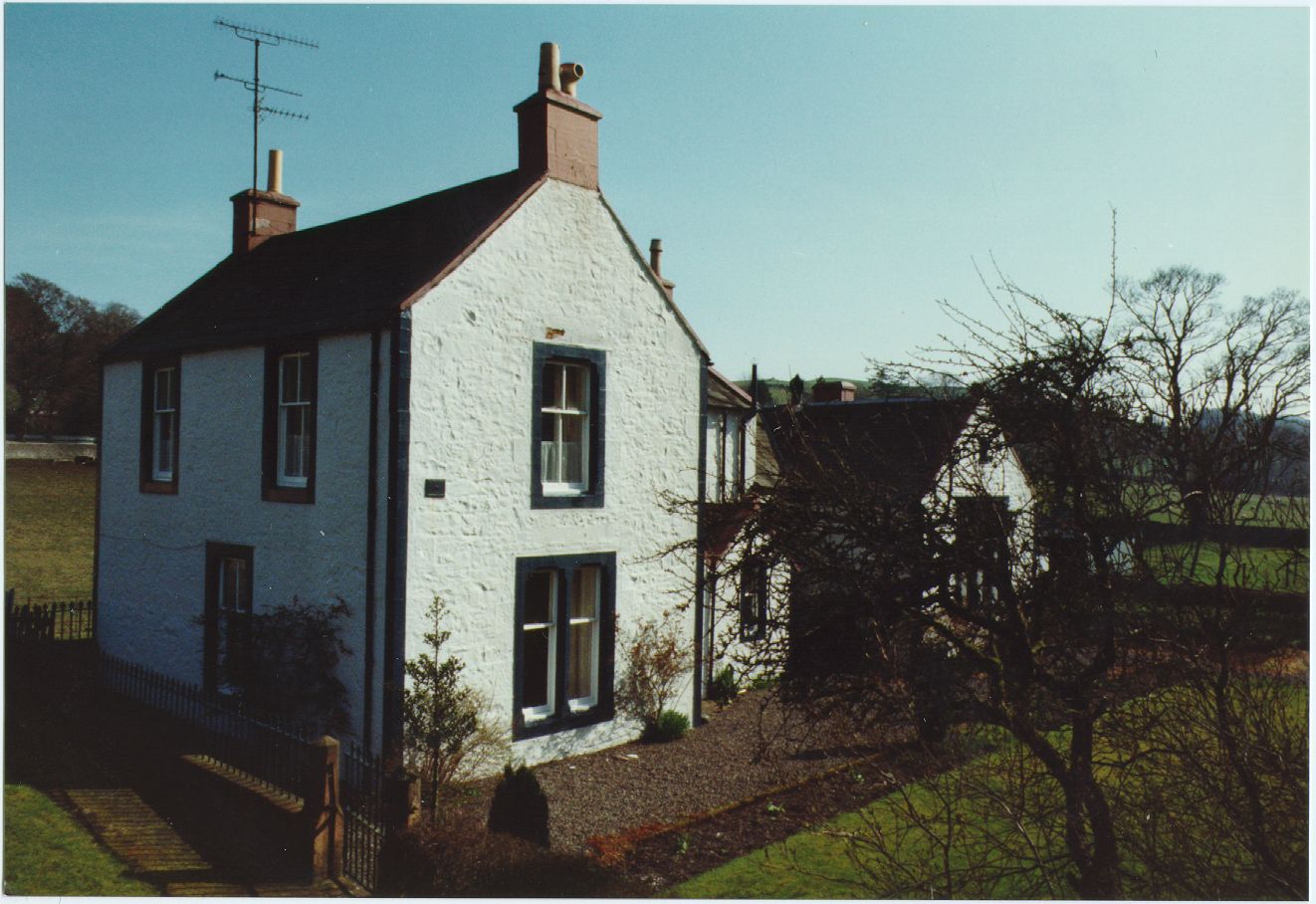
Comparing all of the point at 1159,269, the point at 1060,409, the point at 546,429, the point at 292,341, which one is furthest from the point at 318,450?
the point at 1159,269

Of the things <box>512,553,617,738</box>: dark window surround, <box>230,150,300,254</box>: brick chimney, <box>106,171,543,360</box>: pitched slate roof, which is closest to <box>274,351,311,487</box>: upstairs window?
<box>106,171,543,360</box>: pitched slate roof

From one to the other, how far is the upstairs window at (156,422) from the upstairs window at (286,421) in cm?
290

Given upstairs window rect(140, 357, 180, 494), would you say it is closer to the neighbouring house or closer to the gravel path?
the neighbouring house

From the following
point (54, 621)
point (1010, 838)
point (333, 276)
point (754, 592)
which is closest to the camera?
point (1010, 838)

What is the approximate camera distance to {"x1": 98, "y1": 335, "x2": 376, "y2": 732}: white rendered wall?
32.1 feet

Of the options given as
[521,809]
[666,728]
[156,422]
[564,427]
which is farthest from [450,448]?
[156,422]

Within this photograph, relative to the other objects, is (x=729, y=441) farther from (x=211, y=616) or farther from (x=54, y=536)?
(x=54, y=536)

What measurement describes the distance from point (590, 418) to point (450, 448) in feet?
6.59

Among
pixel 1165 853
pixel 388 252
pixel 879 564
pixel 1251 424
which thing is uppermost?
pixel 388 252

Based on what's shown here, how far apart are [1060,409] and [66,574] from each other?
14475 millimetres

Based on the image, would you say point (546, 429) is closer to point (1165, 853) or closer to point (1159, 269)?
point (1159, 269)

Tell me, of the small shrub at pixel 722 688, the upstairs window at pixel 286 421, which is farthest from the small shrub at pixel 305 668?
the small shrub at pixel 722 688

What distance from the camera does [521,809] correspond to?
759 cm

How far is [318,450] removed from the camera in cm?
1020
